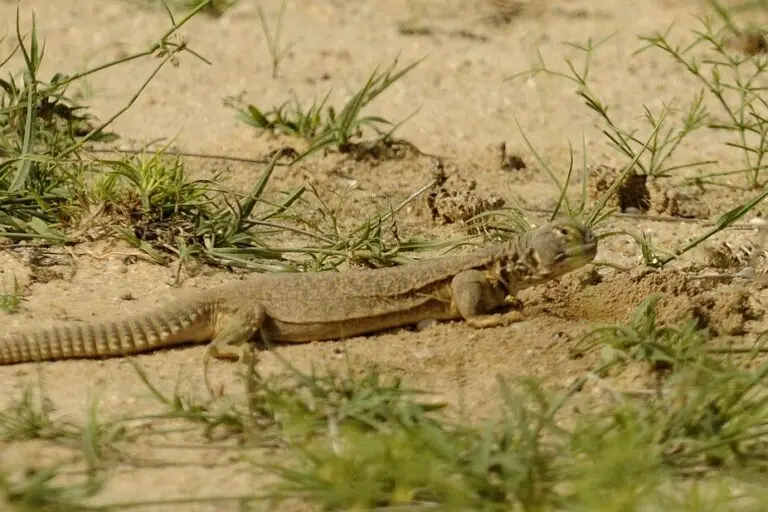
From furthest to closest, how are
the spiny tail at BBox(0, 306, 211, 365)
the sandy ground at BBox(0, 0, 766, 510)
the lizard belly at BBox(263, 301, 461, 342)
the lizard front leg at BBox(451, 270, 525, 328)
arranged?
the lizard front leg at BBox(451, 270, 525, 328)
the lizard belly at BBox(263, 301, 461, 342)
the spiny tail at BBox(0, 306, 211, 365)
the sandy ground at BBox(0, 0, 766, 510)

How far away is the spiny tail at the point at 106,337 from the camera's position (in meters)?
5.49

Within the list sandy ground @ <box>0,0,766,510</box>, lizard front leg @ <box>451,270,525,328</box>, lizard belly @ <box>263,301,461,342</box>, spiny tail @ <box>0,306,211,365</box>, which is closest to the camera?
sandy ground @ <box>0,0,766,510</box>

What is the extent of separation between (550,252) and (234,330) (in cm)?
150

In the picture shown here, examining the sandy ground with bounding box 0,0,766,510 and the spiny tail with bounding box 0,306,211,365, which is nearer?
the sandy ground with bounding box 0,0,766,510

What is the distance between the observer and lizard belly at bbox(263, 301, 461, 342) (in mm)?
5805

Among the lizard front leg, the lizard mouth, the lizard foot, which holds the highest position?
the lizard mouth

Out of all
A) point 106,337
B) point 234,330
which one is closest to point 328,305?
point 234,330

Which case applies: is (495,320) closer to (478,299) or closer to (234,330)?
(478,299)

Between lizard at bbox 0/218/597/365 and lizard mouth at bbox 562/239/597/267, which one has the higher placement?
lizard mouth at bbox 562/239/597/267

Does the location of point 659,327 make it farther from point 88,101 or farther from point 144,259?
point 88,101

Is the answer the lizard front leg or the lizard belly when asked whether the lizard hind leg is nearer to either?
the lizard belly

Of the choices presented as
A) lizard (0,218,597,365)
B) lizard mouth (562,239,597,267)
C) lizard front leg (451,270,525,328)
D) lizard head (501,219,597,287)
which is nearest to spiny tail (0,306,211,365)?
lizard (0,218,597,365)

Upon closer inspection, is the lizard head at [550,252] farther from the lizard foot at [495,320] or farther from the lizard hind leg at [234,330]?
the lizard hind leg at [234,330]

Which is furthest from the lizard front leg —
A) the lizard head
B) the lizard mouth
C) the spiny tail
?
the spiny tail
